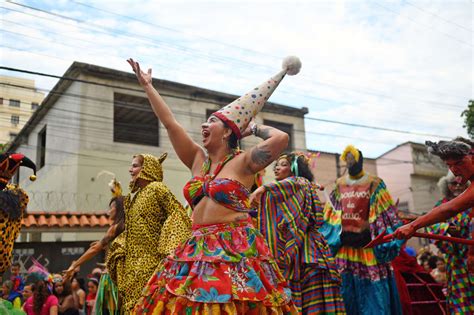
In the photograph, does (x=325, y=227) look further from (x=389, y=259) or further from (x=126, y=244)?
(x=126, y=244)

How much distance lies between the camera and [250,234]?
305 cm

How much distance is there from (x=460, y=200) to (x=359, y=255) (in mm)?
2801

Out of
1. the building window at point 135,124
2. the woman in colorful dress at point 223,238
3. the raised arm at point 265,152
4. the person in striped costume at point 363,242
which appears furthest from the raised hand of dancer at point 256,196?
the building window at point 135,124

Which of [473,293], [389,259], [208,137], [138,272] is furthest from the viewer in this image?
[389,259]

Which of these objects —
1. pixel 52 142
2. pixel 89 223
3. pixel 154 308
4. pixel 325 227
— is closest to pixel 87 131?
pixel 52 142

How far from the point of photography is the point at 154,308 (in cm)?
280

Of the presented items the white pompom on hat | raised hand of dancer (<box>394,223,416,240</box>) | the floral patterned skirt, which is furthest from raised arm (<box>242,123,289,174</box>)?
raised hand of dancer (<box>394,223,416,240</box>)

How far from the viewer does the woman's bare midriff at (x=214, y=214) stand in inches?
120

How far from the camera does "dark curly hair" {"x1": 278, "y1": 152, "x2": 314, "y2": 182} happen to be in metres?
5.75

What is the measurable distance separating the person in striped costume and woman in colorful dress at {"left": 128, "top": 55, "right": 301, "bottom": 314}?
308cm

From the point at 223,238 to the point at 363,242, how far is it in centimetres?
352

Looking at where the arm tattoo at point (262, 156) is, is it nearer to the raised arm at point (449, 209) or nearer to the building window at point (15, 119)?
the raised arm at point (449, 209)

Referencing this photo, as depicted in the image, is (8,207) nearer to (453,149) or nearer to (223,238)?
(223,238)

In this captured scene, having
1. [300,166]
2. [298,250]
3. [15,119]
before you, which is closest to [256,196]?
[298,250]
